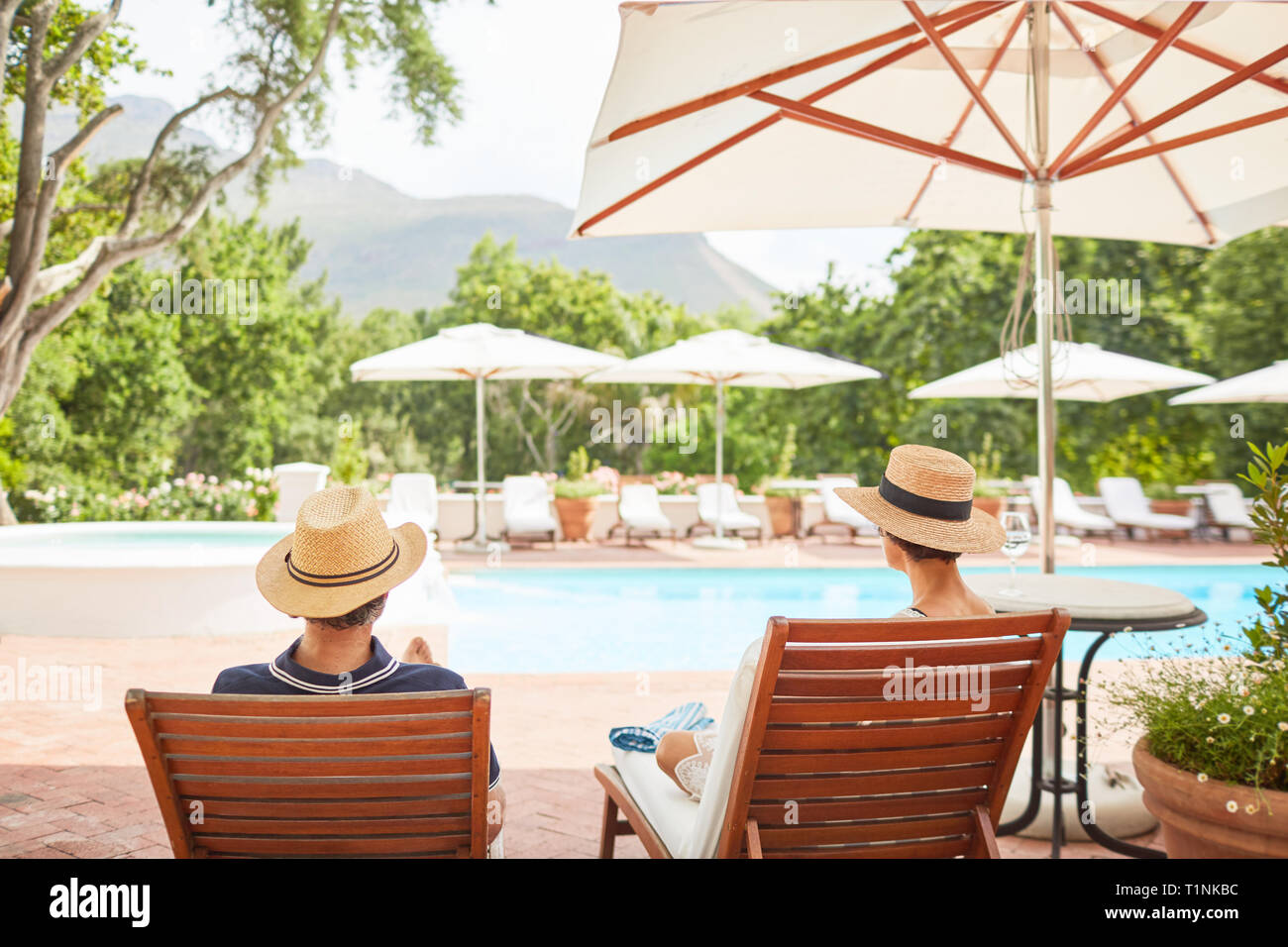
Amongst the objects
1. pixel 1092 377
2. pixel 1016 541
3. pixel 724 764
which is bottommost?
pixel 724 764

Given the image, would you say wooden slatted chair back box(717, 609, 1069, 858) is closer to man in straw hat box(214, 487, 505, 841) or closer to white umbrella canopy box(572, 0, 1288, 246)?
man in straw hat box(214, 487, 505, 841)

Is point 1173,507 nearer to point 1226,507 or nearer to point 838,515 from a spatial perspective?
point 1226,507

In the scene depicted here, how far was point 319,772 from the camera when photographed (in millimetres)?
1607

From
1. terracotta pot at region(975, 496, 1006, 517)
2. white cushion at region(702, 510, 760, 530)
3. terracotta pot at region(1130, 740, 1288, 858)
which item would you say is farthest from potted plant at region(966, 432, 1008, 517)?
terracotta pot at region(1130, 740, 1288, 858)

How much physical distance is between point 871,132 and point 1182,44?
4.18ft

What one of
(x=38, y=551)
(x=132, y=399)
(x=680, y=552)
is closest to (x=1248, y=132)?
(x=38, y=551)

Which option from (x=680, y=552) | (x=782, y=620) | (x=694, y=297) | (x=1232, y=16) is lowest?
(x=680, y=552)

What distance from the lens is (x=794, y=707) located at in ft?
5.84

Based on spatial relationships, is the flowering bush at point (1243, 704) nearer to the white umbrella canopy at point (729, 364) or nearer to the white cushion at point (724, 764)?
the white cushion at point (724, 764)

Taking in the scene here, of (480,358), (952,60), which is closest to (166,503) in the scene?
(480,358)

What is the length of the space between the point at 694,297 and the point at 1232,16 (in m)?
127
